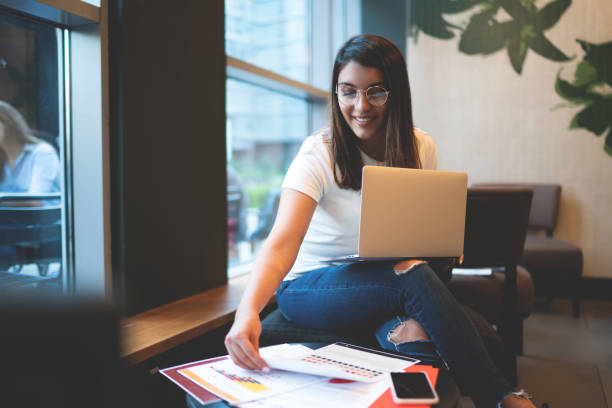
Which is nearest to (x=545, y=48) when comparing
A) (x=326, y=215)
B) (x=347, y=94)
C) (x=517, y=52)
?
(x=517, y=52)

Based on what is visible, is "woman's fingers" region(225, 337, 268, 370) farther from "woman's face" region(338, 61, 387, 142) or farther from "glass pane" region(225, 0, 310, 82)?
"glass pane" region(225, 0, 310, 82)

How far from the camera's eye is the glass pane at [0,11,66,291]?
5.04ft

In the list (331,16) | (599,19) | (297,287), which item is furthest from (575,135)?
(297,287)

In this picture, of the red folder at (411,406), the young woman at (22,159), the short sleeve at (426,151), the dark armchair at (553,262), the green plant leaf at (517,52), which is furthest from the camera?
the green plant leaf at (517,52)

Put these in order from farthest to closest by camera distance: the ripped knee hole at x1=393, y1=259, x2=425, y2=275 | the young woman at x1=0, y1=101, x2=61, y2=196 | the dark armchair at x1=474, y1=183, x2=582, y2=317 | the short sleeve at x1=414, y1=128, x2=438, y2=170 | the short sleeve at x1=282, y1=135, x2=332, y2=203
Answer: the dark armchair at x1=474, y1=183, x2=582, y2=317, the short sleeve at x1=414, y1=128, x2=438, y2=170, the young woman at x1=0, y1=101, x2=61, y2=196, the short sleeve at x1=282, y1=135, x2=332, y2=203, the ripped knee hole at x1=393, y1=259, x2=425, y2=275

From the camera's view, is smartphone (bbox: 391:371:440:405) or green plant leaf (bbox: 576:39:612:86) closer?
smartphone (bbox: 391:371:440:405)

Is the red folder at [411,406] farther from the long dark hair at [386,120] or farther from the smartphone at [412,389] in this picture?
the long dark hair at [386,120]

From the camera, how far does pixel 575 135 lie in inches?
148

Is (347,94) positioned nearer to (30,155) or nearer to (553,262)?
(30,155)

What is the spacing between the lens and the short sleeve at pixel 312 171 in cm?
141

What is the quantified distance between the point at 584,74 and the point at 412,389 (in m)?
3.70

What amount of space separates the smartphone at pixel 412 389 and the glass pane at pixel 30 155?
46.6 inches

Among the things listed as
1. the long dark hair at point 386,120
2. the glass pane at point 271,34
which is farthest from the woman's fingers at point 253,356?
the glass pane at point 271,34

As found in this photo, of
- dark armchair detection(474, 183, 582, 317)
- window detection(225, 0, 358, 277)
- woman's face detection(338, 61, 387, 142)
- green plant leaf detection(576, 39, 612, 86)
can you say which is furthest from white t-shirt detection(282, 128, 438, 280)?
green plant leaf detection(576, 39, 612, 86)
